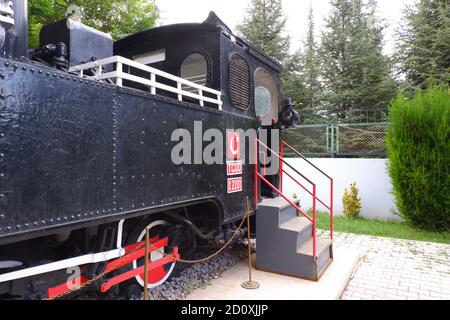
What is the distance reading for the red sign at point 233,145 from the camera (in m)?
3.79

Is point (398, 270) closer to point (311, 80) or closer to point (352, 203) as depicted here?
point (352, 203)

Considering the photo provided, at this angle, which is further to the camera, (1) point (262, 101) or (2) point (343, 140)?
(2) point (343, 140)

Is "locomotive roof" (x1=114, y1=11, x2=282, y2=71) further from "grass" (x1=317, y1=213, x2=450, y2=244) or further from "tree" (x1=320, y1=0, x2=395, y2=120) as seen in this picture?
"tree" (x1=320, y1=0, x2=395, y2=120)

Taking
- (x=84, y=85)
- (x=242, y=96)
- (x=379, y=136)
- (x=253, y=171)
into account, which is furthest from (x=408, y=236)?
(x=84, y=85)

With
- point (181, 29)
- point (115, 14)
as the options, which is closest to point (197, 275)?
point (181, 29)

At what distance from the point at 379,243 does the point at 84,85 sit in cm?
597

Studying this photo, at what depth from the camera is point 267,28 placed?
14.9 m

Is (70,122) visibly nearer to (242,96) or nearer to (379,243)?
(242,96)

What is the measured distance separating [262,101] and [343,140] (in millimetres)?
4371

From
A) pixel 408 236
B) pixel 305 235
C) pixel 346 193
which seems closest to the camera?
pixel 305 235

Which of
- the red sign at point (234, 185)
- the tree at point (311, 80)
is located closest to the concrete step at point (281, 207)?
the red sign at point (234, 185)

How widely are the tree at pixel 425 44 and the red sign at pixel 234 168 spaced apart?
8.96 metres

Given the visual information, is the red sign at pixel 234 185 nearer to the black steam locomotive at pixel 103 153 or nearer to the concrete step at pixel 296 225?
the black steam locomotive at pixel 103 153

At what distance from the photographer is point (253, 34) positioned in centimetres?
1475
